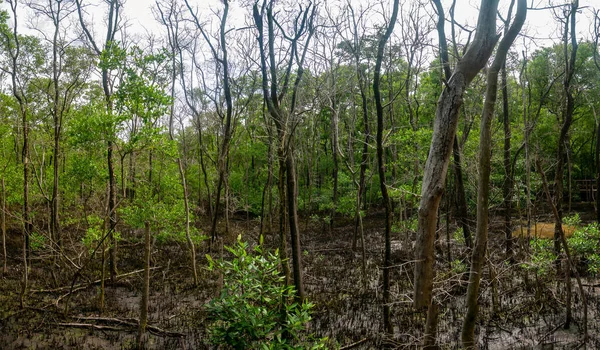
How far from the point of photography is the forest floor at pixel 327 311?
6805mm

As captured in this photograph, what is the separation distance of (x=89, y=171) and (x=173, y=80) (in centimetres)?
858

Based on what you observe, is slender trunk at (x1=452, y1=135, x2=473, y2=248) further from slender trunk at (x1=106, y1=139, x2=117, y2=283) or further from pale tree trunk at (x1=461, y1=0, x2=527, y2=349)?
slender trunk at (x1=106, y1=139, x2=117, y2=283)

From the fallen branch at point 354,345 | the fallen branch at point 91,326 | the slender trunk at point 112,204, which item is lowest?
the fallen branch at point 354,345

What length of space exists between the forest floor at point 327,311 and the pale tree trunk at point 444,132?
794 millimetres

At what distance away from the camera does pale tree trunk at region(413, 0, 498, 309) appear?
3439 millimetres

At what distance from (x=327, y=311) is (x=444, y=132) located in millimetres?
6064

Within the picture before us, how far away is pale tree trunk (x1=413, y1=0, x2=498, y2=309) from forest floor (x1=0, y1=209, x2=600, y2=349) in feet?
2.61

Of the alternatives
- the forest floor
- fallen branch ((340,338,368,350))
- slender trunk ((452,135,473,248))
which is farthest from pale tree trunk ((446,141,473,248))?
fallen branch ((340,338,368,350))

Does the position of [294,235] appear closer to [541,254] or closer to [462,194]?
[541,254]

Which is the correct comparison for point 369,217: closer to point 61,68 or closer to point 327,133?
point 327,133

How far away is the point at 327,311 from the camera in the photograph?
334 inches

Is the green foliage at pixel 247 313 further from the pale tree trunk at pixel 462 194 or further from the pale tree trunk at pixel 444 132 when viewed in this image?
the pale tree trunk at pixel 462 194

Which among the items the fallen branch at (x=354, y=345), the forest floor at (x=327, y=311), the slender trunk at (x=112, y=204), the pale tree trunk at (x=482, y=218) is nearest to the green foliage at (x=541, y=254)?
the forest floor at (x=327, y=311)

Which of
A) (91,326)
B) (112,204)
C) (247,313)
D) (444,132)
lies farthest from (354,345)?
(112,204)
